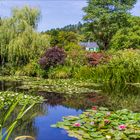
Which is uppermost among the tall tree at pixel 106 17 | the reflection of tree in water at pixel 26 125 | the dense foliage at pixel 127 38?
the tall tree at pixel 106 17

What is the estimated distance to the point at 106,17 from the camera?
34062mm

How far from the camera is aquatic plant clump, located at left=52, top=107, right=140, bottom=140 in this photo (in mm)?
5676

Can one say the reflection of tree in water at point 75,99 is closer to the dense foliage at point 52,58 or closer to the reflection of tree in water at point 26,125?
the reflection of tree in water at point 26,125

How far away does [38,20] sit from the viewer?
20.9 metres

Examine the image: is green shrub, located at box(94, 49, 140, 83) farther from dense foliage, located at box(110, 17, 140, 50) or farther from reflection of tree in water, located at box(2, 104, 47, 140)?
dense foliage, located at box(110, 17, 140, 50)

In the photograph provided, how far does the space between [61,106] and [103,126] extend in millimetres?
3208

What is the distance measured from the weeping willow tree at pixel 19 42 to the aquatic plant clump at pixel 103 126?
12.3 metres

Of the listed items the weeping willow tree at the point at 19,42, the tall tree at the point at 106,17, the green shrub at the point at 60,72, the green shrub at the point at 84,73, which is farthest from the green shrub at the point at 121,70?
the tall tree at the point at 106,17

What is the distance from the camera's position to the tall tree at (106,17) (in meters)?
34.6

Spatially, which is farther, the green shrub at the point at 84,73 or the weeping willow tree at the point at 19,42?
the weeping willow tree at the point at 19,42

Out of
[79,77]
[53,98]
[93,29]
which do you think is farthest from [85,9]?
[53,98]

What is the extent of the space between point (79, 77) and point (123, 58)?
2130 mm

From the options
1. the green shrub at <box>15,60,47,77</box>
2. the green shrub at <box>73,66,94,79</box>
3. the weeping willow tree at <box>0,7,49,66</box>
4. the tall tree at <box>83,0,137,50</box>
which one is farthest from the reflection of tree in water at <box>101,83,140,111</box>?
the tall tree at <box>83,0,137,50</box>

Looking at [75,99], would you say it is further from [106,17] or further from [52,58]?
[106,17]
